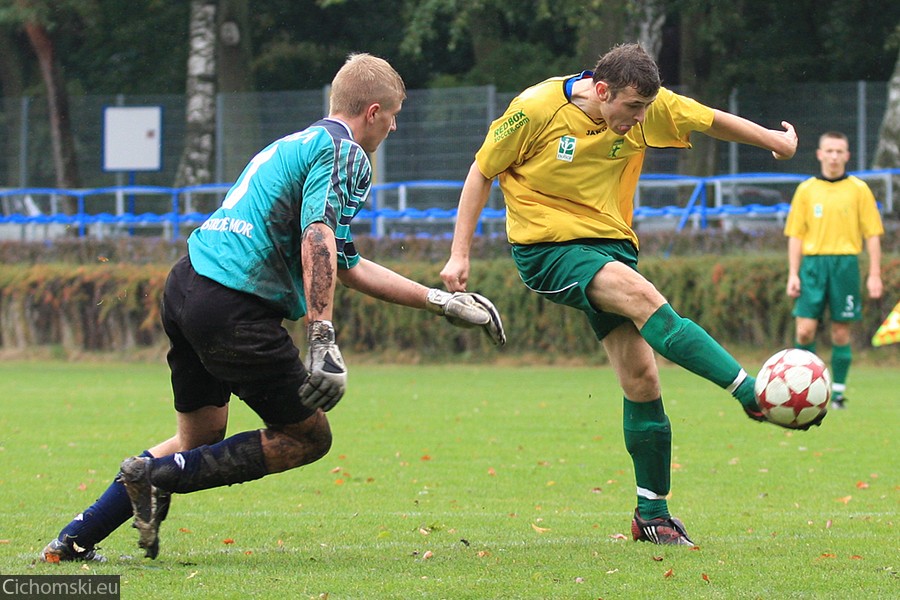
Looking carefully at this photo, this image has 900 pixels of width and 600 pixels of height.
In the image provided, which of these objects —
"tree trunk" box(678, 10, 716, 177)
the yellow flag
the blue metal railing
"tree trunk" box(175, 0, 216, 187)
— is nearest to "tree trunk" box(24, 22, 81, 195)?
"tree trunk" box(175, 0, 216, 187)

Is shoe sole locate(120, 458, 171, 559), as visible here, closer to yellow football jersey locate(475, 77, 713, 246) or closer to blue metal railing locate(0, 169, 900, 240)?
yellow football jersey locate(475, 77, 713, 246)

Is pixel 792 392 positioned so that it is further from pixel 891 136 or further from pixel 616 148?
pixel 891 136

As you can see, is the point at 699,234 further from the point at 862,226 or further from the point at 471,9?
the point at 471,9

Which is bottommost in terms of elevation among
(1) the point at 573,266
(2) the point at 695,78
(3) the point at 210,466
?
(3) the point at 210,466

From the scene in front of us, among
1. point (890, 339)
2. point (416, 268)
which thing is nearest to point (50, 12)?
point (416, 268)

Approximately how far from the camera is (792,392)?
5293mm

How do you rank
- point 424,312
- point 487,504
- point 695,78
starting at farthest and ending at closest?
1. point 695,78
2. point 424,312
3. point 487,504

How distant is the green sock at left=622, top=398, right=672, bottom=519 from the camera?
612 cm

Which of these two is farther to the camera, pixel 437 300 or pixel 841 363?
pixel 841 363

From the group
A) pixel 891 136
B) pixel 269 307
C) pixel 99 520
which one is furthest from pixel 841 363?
pixel 891 136

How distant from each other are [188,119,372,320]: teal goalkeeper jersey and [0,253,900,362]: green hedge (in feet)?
32.7

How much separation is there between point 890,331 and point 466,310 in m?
10.6

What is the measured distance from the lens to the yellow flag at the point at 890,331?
48.1 ft

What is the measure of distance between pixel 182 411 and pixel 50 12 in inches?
1008
